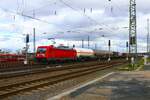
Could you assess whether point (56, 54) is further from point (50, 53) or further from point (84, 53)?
point (84, 53)

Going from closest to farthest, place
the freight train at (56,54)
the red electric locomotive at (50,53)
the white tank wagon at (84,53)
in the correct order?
1. the red electric locomotive at (50,53)
2. the freight train at (56,54)
3. the white tank wagon at (84,53)

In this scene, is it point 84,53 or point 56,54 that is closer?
point 56,54

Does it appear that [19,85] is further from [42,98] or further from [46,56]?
[46,56]

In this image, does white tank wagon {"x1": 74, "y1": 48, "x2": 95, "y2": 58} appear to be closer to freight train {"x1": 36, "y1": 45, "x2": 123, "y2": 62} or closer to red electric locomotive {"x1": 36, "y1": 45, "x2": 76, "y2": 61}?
freight train {"x1": 36, "y1": 45, "x2": 123, "y2": 62}

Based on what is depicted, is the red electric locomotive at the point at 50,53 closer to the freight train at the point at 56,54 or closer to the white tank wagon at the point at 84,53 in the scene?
the freight train at the point at 56,54

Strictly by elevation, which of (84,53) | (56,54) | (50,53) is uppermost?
(84,53)

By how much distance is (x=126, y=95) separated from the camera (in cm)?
1502

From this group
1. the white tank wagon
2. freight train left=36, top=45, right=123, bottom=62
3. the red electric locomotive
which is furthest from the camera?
the white tank wagon

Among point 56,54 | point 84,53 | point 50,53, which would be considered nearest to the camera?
point 50,53

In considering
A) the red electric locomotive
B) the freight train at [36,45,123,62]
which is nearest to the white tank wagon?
the freight train at [36,45,123,62]

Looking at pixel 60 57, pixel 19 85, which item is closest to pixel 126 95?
pixel 19 85

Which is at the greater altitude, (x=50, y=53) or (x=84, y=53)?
(x=84, y=53)

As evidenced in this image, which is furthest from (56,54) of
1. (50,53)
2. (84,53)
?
(84,53)

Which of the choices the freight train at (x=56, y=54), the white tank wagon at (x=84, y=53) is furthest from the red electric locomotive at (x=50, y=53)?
the white tank wagon at (x=84, y=53)
